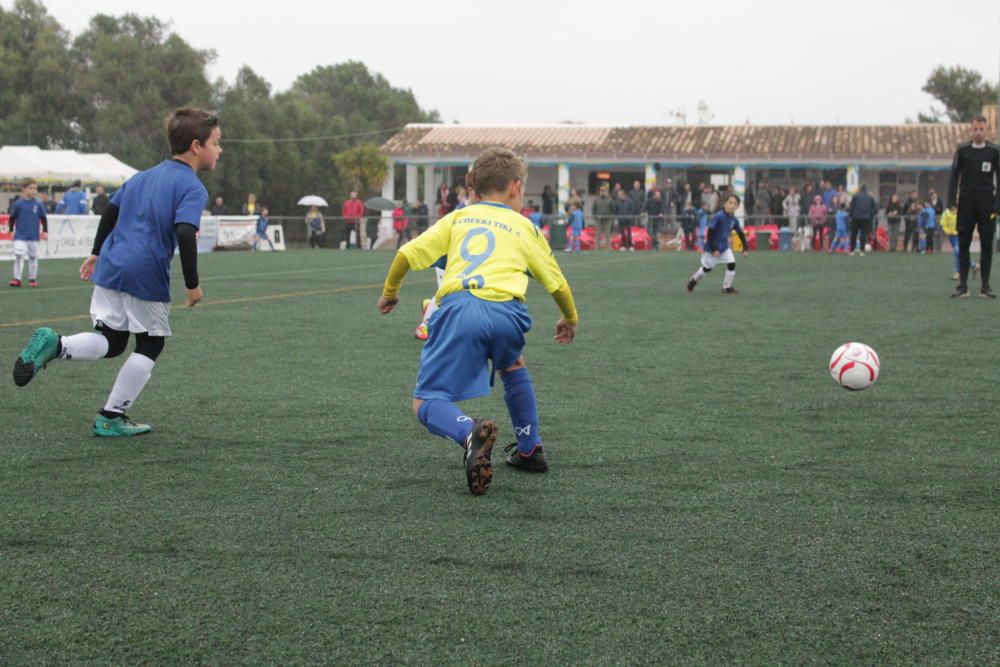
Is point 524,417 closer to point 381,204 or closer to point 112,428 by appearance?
point 112,428

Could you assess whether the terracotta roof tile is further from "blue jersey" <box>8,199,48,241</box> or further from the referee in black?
the referee in black

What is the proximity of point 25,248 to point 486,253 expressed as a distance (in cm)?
1455

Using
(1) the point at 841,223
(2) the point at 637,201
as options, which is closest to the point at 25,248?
(2) the point at 637,201

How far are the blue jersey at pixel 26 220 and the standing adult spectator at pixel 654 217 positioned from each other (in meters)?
20.7

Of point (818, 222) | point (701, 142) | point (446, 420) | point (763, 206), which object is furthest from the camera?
point (701, 142)

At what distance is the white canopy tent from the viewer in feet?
118

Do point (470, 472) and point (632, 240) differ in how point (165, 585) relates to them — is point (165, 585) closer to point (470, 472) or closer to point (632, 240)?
point (470, 472)

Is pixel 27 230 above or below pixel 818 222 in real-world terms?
below

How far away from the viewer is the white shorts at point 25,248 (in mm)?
17172

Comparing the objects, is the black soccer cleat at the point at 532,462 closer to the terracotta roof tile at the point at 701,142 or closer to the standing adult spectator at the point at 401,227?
the standing adult spectator at the point at 401,227

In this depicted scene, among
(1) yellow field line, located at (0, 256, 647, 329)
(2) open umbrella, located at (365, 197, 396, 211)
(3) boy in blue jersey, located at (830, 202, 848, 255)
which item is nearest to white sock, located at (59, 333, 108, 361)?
(1) yellow field line, located at (0, 256, 647, 329)

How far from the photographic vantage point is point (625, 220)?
35062 mm

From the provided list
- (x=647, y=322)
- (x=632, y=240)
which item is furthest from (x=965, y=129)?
(x=647, y=322)

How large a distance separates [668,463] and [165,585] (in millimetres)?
2461
